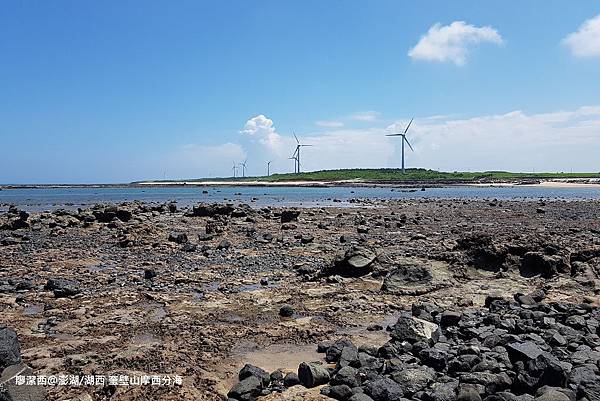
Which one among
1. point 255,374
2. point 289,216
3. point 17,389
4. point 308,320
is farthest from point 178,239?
point 17,389

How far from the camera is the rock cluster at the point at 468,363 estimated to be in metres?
6.80

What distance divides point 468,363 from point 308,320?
432 centimetres

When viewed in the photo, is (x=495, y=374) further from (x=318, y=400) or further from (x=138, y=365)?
(x=138, y=365)

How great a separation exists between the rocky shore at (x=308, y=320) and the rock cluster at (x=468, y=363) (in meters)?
0.03

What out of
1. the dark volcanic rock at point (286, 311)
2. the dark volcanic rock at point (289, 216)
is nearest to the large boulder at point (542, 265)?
the dark volcanic rock at point (286, 311)

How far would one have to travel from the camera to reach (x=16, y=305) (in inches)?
484

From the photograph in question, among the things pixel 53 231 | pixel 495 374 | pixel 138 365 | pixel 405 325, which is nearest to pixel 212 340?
pixel 138 365

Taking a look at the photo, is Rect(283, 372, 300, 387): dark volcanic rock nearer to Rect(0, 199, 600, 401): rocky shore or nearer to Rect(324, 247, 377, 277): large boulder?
Rect(0, 199, 600, 401): rocky shore

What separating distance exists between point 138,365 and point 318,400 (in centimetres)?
319

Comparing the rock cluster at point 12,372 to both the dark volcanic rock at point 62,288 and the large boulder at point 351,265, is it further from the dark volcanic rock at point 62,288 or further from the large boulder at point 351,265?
the large boulder at point 351,265

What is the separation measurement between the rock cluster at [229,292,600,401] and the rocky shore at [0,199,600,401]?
28 mm

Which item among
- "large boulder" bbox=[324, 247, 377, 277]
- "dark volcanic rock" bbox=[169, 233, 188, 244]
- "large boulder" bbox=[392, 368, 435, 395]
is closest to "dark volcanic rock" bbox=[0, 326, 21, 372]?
"large boulder" bbox=[392, 368, 435, 395]

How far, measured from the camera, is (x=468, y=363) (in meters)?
7.67

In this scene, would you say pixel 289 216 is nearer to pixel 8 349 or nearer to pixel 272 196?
pixel 8 349
